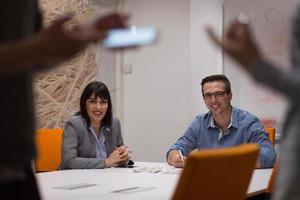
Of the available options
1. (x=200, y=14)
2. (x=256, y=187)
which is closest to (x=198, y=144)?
(x=256, y=187)

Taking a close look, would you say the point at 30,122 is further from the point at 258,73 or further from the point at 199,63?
the point at 199,63

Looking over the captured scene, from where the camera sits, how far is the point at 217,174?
172 cm

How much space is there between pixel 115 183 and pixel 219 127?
131 cm

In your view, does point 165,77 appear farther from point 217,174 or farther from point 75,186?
point 217,174

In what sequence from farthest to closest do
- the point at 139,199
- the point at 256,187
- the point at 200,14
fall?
1. the point at 200,14
2. the point at 256,187
3. the point at 139,199

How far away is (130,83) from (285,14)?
6.24 ft

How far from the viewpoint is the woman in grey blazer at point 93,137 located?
11.0 ft

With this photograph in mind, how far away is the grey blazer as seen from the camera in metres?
3.31

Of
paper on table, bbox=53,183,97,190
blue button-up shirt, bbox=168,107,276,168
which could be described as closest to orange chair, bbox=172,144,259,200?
paper on table, bbox=53,183,97,190

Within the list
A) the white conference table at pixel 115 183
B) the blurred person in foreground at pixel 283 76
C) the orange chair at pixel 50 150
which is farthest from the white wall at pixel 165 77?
the blurred person in foreground at pixel 283 76

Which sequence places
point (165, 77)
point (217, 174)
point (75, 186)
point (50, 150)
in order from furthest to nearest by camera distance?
point (165, 77) → point (50, 150) → point (75, 186) → point (217, 174)

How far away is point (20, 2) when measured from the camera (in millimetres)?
1006

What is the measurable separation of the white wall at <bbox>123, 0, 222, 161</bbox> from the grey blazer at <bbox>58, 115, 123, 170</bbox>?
4.78ft

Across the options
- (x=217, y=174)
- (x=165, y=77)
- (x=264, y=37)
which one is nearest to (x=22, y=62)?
(x=217, y=174)
